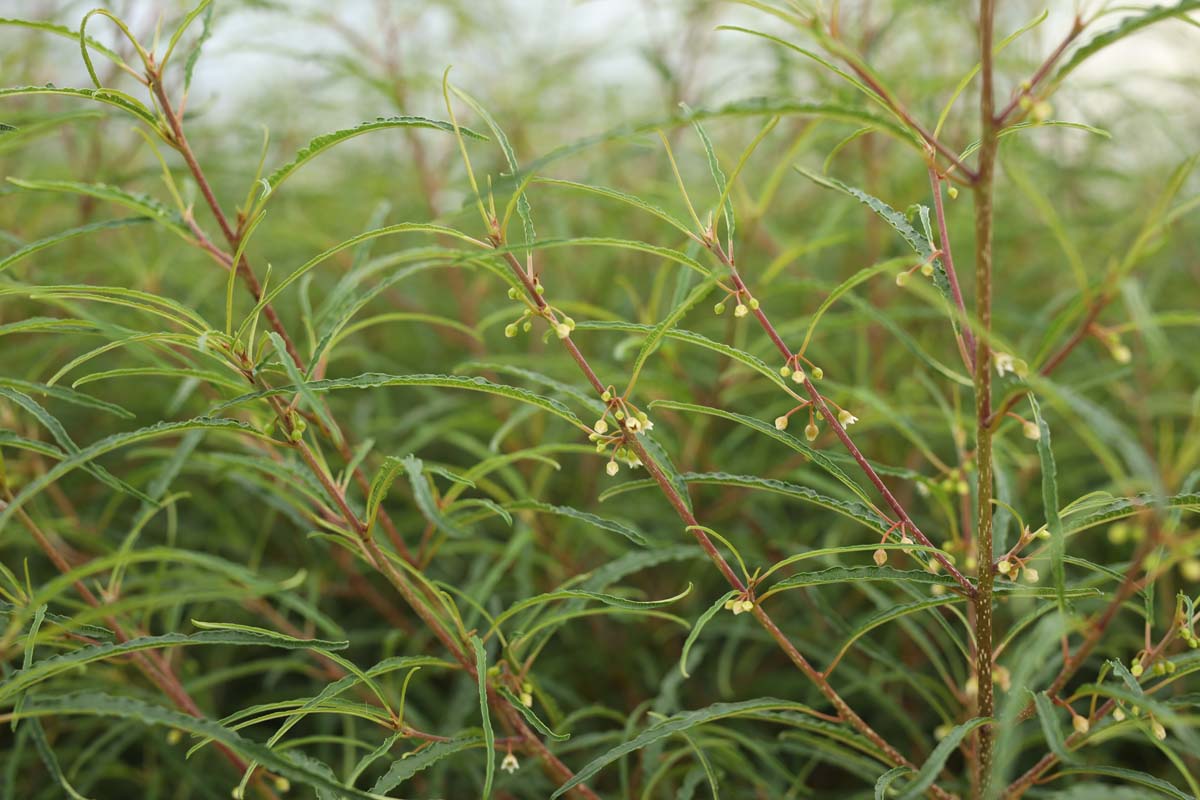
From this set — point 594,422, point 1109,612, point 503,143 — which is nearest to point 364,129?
point 503,143

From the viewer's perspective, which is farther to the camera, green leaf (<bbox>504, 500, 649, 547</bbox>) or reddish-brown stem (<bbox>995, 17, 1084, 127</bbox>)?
green leaf (<bbox>504, 500, 649, 547</bbox>)

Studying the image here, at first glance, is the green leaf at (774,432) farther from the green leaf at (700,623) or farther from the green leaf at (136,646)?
the green leaf at (136,646)

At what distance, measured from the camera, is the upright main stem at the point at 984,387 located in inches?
19.2

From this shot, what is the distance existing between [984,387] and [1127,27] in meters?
0.21

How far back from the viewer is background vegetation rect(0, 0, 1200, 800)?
0.60m

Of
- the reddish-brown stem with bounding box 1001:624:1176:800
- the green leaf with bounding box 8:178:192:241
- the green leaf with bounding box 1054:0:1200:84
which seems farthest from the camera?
the reddish-brown stem with bounding box 1001:624:1176:800

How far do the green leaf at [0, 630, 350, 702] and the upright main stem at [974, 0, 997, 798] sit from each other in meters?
0.46

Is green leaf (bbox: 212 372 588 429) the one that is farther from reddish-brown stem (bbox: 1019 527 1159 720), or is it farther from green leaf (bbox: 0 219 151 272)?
reddish-brown stem (bbox: 1019 527 1159 720)

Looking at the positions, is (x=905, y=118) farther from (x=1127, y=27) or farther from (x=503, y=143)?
(x=503, y=143)

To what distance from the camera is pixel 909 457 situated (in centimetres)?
138

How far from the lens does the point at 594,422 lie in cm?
137

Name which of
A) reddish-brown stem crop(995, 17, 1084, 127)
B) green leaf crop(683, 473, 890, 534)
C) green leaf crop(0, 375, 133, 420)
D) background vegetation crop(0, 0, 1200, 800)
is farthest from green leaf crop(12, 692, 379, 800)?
reddish-brown stem crop(995, 17, 1084, 127)

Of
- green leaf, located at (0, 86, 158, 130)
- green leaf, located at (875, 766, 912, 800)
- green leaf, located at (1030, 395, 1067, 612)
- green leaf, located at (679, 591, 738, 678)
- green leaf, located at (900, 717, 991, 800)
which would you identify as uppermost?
green leaf, located at (0, 86, 158, 130)

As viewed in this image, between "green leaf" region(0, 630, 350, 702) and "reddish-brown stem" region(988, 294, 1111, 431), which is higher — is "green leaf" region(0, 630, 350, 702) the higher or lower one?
the lower one
